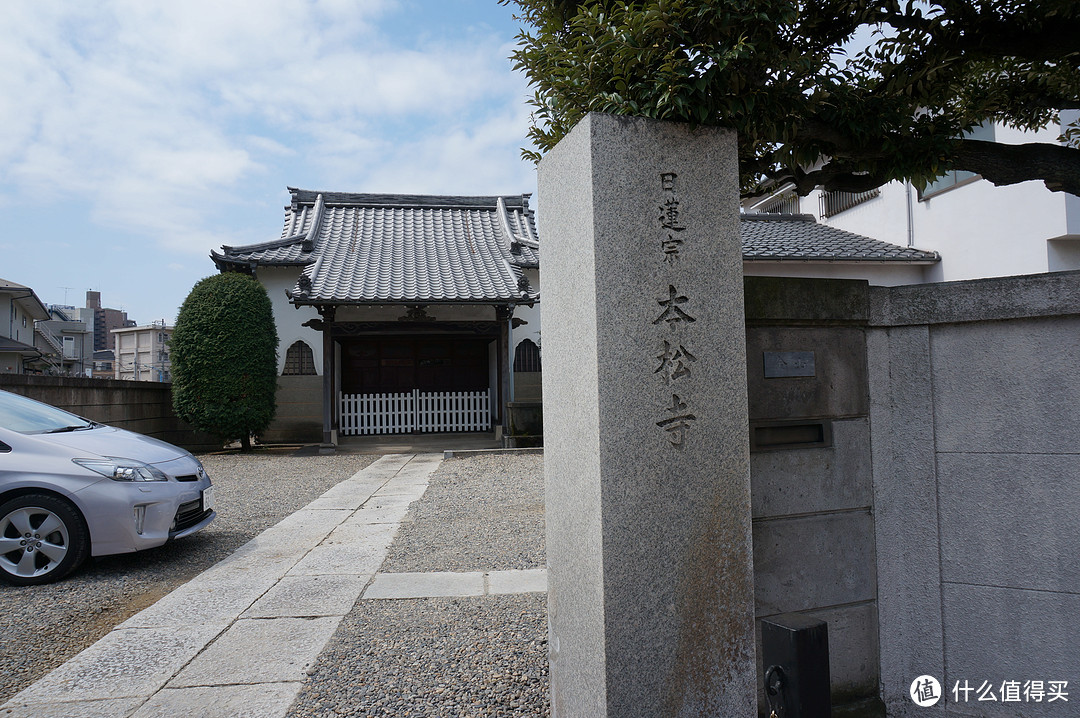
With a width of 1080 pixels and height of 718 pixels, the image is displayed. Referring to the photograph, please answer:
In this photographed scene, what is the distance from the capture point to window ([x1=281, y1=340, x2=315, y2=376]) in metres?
15.8

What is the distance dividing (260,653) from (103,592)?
1.89m

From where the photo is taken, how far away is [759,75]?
252 centimetres

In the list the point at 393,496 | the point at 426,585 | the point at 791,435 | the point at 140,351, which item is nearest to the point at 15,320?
the point at 393,496

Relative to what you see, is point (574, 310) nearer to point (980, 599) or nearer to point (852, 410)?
point (852, 410)

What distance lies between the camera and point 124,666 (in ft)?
11.0

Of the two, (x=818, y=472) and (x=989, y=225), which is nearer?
(x=818, y=472)

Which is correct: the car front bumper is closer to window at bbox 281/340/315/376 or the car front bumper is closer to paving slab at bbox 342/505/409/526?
paving slab at bbox 342/505/409/526

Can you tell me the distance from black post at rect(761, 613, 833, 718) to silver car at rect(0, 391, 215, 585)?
15.7 feet

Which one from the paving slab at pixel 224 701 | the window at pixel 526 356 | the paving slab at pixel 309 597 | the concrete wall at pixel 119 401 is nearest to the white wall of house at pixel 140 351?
the concrete wall at pixel 119 401

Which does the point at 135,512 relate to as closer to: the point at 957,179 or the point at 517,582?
the point at 517,582

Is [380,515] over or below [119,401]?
below

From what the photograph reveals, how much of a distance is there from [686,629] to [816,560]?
31.3 inches

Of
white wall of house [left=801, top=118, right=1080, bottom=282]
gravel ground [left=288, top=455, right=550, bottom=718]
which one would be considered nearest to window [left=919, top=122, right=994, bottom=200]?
white wall of house [left=801, top=118, right=1080, bottom=282]

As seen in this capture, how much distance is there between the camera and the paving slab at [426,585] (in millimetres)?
4512
